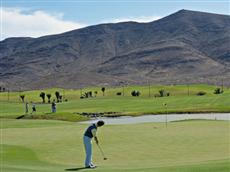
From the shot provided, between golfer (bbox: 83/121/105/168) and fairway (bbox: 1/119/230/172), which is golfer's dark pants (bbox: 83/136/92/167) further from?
fairway (bbox: 1/119/230/172)

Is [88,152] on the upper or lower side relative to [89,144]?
lower

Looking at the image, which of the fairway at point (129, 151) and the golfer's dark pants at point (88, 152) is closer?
the fairway at point (129, 151)

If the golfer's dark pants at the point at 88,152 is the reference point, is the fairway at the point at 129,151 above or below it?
below

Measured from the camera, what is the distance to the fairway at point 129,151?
67.3ft

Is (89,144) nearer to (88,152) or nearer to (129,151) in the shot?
(88,152)

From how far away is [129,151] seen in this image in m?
25.6

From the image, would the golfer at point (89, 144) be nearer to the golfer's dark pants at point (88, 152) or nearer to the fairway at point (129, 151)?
the golfer's dark pants at point (88, 152)

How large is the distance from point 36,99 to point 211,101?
55.4 meters

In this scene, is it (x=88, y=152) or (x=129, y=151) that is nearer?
(x=88, y=152)

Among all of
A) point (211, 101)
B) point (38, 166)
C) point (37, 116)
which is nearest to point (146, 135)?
point (38, 166)

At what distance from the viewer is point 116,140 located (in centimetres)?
3002

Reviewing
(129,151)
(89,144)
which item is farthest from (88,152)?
(129,151)

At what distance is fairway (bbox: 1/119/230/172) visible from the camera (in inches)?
807

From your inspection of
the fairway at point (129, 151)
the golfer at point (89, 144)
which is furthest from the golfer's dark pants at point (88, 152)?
the fairway at point (129, 151)
